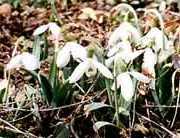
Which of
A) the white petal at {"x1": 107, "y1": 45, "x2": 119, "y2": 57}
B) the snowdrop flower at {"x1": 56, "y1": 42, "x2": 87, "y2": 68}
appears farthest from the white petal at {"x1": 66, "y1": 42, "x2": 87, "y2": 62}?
the white petal at {"x1": 107, "y1": 45, "x2": 119, "y2": 57}

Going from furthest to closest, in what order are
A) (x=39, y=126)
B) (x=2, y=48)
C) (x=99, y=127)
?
(x=2, y=48) → (x=39, y=126) → (x=99, y=127)

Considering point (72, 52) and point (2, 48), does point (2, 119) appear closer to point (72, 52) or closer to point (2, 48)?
point (72, 52)

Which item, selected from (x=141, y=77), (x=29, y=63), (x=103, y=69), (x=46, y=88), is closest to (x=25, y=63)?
(x=29, y=63)

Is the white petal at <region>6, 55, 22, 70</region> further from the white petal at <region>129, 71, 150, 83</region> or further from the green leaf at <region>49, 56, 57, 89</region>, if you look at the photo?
the white petal at <region>129, 71, 150, 83</region>

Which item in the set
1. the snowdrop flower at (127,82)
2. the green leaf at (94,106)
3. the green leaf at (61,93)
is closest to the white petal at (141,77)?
the snowdrop flower at (127,82)

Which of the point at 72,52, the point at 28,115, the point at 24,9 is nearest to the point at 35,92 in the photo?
the point at 28,115

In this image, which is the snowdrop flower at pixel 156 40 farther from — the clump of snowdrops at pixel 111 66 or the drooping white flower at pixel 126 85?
the drooping white flower at pixel 126 85
